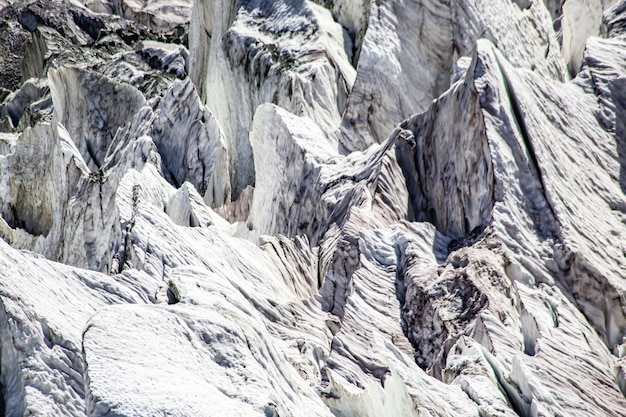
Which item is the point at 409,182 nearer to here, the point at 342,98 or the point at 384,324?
the point at 384,324

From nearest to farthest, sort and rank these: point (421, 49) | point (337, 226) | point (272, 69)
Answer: point (337, 226) < point (421, 49) < point (272, 69)

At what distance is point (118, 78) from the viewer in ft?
112

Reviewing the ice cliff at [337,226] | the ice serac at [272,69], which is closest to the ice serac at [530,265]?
the ice cliff at [337,226]

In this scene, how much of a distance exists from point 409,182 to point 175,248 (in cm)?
594

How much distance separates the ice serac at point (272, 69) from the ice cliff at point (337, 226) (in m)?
0.09

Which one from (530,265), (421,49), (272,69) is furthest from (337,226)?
(272,69)

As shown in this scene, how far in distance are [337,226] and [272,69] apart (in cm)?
1139

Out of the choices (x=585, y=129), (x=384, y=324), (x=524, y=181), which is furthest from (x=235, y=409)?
(x=585, y=129)

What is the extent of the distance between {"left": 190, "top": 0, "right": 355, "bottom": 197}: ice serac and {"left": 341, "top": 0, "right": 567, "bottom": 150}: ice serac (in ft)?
5.05

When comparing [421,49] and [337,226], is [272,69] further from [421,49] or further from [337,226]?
[337,226]

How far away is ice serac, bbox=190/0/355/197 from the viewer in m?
25.5

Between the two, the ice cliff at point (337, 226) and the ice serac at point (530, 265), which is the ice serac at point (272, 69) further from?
the ice serac at point (530, 265)

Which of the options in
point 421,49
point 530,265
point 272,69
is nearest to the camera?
point 530,265

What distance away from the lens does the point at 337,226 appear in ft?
54.4
